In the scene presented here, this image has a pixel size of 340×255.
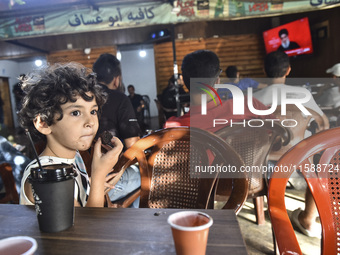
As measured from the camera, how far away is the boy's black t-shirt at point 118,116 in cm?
238

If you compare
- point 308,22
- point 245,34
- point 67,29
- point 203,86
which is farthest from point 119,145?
point 245,34

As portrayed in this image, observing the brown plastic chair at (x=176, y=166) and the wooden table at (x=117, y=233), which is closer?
the wooden table at (x=117, y=233)

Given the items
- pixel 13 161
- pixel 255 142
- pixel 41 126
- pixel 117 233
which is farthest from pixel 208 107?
pixel 13 161

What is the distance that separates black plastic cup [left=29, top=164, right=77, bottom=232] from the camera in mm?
624

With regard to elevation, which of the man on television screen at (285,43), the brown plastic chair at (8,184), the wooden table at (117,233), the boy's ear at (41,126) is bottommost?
the brown plastic chair at (8,184)

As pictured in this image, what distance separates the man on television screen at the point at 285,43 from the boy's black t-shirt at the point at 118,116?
5691 mm

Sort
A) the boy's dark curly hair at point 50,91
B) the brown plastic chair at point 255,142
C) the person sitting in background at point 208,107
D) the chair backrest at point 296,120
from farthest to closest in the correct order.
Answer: the chair backrest at point 296,120, the person sitting in background at point 208,107, the brown plastic chair at point 255,142, the boy's dark curly hair at point 50,91

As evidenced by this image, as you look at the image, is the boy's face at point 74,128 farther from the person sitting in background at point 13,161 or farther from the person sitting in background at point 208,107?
the person sitting in background at point 13,161

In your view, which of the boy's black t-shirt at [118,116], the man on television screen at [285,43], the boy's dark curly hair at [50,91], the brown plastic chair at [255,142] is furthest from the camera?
the man on television screen at [285,43]

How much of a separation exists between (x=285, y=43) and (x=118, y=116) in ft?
20.2

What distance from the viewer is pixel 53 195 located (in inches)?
24.9

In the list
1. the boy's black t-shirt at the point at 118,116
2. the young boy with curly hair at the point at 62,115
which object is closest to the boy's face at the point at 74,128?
the young boy with curly hair at the point at 62,115

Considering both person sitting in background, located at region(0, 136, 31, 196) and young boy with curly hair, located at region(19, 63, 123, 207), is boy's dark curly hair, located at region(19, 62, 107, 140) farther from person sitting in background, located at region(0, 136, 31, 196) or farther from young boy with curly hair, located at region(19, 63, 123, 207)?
person sitting in background, located at region(0, 136, 31, 196)

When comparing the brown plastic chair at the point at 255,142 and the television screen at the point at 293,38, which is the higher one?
the television screen at the point at 293,38
